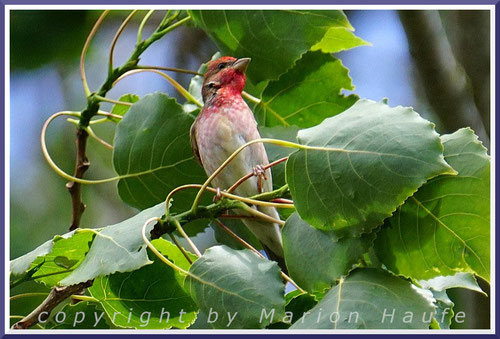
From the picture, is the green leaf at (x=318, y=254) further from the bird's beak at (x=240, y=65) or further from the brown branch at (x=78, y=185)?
the bird's beak at (x=240, y=65)

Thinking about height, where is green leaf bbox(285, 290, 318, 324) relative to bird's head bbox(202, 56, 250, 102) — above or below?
below

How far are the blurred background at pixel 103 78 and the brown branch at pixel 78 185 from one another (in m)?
0.61

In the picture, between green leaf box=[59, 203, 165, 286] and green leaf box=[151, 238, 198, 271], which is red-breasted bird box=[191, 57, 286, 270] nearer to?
green leaf box=[151, 238, 198, 271]

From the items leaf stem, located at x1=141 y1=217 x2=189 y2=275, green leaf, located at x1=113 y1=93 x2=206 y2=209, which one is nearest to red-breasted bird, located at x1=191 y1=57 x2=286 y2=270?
green leaf, located at x1=113 y1=93 x2=206 y2=209

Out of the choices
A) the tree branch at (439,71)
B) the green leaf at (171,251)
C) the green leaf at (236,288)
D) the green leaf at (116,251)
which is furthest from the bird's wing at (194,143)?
the tree branch at (439,71)

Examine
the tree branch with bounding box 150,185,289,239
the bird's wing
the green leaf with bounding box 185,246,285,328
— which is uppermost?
the tree branch with bounding box 150,185,289,239

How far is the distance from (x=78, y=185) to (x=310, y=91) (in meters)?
0.88

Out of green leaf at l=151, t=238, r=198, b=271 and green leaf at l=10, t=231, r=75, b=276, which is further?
green leaf at l=151, t=238, r=198, b=271

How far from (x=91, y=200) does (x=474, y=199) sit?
446 cm

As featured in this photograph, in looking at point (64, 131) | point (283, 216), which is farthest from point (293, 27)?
point (64, 131)

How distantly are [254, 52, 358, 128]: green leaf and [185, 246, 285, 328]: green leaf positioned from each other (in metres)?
0.94

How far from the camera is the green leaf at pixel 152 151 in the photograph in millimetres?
2674

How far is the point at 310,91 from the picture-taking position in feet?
9.38

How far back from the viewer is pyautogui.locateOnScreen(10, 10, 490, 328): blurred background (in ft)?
13.5
